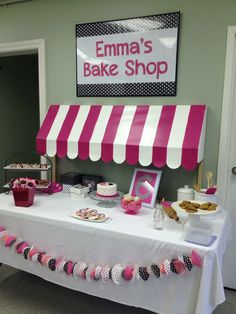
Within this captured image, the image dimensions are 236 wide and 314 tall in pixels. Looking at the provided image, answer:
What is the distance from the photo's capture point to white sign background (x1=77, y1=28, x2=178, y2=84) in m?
2.14

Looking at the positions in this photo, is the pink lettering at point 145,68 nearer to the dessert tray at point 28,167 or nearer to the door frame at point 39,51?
the door frame at point 39,51

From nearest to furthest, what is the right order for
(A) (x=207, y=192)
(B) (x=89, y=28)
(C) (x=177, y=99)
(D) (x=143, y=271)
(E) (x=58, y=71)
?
(D) (x=143, y=271) → (A) (x=207, y=192) → (C) (x=177, y=99) → (B) (x=89, y=28) → (E) (x=58, y=71)

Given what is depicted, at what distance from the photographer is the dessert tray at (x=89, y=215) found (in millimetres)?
1734

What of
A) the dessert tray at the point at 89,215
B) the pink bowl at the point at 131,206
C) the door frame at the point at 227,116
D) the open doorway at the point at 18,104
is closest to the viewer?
the dessert tray at the point at 89,215

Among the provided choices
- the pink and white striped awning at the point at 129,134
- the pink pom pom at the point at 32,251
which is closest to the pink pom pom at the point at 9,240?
the pink pom pom at the point at 32,251

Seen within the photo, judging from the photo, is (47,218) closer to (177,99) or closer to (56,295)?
(56,295)

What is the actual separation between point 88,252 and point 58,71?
1673 millimetres

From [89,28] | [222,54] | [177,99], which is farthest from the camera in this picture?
[89,28]

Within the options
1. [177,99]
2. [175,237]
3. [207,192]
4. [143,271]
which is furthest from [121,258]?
[177,99]

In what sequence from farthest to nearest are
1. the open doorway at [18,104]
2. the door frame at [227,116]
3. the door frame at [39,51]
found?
the open doorway at [18,104]
the door frame at [39,51]
the door frame at [227,116]

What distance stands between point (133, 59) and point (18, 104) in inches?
98.3

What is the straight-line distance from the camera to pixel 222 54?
6.65 feet

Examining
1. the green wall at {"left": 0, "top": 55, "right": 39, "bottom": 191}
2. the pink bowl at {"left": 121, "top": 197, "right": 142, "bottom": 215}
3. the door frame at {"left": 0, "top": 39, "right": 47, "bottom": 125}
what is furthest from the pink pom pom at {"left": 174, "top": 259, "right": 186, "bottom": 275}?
the green wall at {"left": 0, "top": 55, "right": 39, "bottom": 191}

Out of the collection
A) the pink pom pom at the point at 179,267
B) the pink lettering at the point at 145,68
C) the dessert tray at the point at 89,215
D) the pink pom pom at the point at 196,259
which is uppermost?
the pink lettering at the point at 145,68
